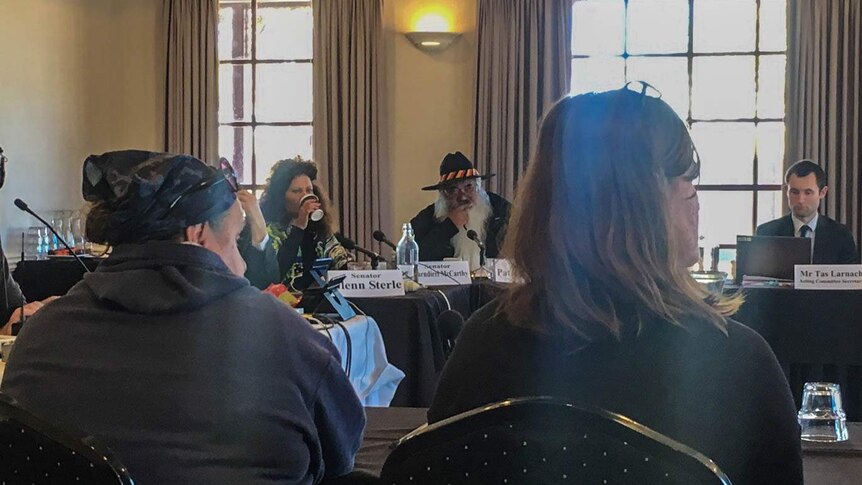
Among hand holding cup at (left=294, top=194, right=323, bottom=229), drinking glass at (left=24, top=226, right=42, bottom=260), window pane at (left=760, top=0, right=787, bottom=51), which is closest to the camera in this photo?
hand holding cup at (left=294, top=194, right=323, bottom=229)

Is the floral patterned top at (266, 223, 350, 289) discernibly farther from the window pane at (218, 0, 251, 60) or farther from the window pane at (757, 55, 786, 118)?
the window pane at (757, 55, 786, 118)

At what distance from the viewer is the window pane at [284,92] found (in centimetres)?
653

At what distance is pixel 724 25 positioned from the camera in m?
6.02

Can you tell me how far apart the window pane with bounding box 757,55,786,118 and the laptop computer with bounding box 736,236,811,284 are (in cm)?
194

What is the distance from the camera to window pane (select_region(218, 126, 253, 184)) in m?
6.69

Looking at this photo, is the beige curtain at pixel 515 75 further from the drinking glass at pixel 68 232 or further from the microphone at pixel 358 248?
the drinking glass at pixel 68 232

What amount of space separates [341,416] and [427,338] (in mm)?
2130

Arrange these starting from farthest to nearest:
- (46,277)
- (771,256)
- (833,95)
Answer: (833,95) → (46,277) → (771,256)

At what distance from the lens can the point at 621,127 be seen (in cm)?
119

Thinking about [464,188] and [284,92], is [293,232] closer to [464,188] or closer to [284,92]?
[464,188]

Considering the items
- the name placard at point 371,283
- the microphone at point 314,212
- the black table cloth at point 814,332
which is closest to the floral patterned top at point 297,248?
the microphone at point 314,212

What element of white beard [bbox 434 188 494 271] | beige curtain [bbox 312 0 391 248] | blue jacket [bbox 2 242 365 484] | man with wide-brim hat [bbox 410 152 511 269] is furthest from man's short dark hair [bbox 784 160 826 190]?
blue jacket [bbox 2 242 365 484]

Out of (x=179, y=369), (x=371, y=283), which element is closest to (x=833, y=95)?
(x=371, y=283)

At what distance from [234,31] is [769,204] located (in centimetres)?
374
